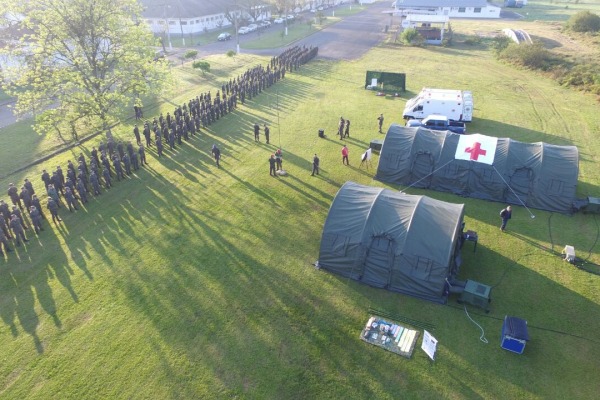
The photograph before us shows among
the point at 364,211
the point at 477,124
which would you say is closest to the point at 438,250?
the point at 364,211

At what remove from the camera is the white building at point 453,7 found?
74875 mm

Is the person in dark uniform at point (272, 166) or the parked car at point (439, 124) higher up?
the parked car at point (439, 124)

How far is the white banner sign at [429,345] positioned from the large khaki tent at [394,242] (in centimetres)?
235

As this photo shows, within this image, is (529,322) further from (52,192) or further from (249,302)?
(52,192)

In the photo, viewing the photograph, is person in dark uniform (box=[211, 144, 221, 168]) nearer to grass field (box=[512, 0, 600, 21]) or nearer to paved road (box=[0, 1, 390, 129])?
paved road (box=[0, 1, 390, 129])

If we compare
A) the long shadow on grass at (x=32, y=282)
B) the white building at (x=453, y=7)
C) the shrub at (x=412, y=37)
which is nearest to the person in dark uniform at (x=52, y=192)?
the long shadow on grass at (x=32, y=282)

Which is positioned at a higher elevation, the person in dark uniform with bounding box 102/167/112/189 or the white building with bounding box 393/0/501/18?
the white building with bounding box 393/0/501/18

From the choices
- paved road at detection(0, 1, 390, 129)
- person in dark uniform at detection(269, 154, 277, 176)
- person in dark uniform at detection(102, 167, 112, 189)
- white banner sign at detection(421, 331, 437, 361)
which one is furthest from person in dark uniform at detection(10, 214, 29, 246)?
paved road at detection(0, 1, 390, 129)

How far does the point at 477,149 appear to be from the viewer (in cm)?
1859

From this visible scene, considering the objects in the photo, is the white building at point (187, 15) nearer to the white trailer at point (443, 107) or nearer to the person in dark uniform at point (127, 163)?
the white trailer at point (443, 107)

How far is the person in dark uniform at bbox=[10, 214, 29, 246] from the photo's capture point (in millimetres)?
15375

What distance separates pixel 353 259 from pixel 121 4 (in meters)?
20.5

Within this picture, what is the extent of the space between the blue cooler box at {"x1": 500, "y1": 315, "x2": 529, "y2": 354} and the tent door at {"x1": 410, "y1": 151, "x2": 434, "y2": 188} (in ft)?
31.8

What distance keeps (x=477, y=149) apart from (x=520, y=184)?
2.69m
